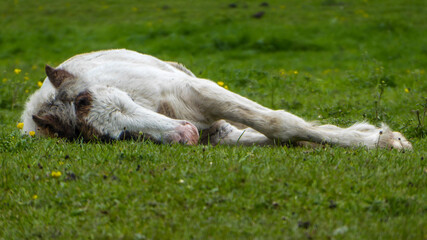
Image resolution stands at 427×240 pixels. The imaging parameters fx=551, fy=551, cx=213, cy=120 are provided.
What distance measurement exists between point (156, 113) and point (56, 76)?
1.33 meters

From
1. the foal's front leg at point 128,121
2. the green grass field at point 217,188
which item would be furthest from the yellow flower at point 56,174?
the foal's front leg at point 128,121

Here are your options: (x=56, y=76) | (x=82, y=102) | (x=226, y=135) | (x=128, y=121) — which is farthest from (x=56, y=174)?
(x=226, y=135)

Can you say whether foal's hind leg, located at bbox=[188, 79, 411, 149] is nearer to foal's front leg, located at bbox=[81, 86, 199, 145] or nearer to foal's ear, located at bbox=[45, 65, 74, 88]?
foal's front leg, located at bbox=[81, 86, 199, 145]

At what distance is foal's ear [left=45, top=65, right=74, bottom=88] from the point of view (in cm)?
585

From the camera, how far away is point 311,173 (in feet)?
13.4

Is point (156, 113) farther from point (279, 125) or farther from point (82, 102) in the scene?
point (279, 125)

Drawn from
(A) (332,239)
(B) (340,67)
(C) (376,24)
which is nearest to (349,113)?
(A) (332,239)

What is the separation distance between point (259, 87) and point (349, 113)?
2.98 m

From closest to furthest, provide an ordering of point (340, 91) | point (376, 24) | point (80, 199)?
1. point (80, 199)
2. point (340, 91)
3. point (376, 24)

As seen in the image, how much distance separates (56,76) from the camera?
589cm

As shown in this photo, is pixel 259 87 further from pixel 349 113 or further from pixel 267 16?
pixel 267 16

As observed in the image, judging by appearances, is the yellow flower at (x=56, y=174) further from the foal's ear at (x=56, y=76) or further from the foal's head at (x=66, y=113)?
the foal's ear at (x=56, y=76)

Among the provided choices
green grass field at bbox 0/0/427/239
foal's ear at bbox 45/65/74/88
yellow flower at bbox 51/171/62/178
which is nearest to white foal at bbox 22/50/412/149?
foal's ear at bbox 45/65/74/88

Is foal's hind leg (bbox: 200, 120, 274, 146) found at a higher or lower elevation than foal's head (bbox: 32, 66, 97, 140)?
lower
